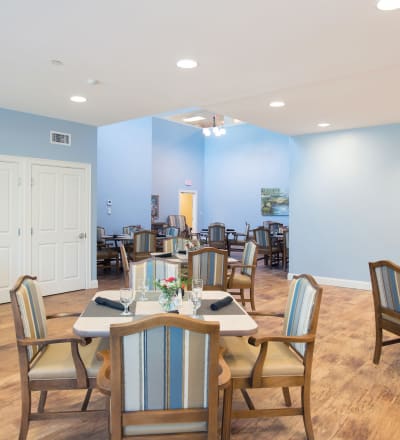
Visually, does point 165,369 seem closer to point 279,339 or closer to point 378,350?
point 279,339

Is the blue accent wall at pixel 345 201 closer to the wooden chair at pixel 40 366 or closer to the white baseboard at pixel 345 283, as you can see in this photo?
the white baseboard at pixel 345 283

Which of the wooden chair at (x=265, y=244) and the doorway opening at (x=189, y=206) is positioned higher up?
the doorway opening at (x=189, y=206)

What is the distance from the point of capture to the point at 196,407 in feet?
5.45

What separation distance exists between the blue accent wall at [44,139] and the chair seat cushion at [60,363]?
3924mm

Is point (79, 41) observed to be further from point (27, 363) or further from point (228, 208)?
point (228, 208)

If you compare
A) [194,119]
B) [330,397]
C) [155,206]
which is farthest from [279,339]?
[194,119]

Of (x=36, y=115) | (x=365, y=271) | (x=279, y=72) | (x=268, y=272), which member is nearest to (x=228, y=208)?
(x=268, y=272)

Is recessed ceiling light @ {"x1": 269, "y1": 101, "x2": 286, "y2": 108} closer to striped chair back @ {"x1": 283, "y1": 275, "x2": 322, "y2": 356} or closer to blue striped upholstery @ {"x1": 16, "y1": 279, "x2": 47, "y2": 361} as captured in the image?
striped chair back @ {"x1": 283, "y1": 275, "x2": 322, "y2": 356}

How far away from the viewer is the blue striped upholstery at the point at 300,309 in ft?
7.61

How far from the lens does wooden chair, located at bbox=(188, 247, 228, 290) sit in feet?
14.6

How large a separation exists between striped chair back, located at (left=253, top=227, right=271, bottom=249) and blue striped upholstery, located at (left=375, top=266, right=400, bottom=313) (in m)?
5.44

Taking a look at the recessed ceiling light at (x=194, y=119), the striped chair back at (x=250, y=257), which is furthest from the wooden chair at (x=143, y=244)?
the recessed ceiling light at (x=194, y=119)

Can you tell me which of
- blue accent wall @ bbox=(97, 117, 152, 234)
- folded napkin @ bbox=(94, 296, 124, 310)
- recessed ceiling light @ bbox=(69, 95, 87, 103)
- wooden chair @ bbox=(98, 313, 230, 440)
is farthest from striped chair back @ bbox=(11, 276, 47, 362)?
blue accent wall @ bbox=(97, 117, 152, 234)

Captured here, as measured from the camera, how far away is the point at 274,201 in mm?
12180
